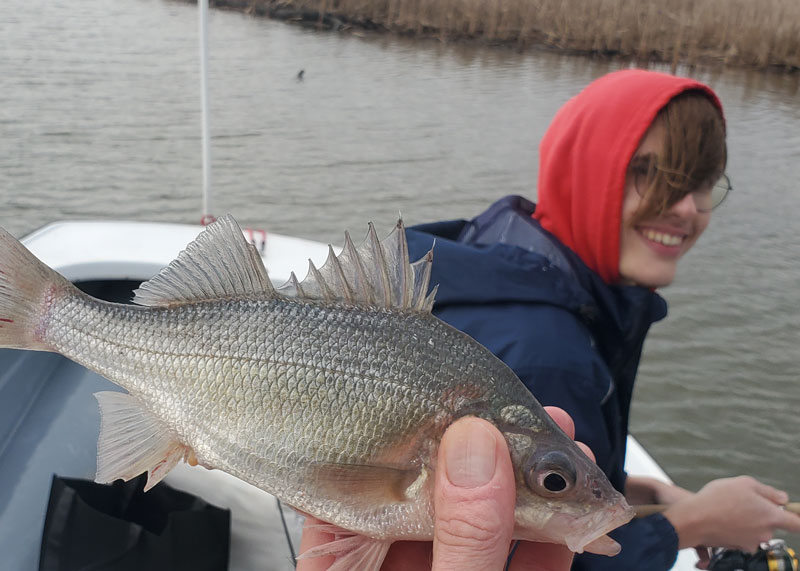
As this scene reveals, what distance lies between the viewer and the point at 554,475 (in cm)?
114

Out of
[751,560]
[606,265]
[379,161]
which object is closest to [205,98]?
[606,265]

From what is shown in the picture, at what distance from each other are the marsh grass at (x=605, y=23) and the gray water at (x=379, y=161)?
126 centimetres

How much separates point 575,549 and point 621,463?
108 centimetres

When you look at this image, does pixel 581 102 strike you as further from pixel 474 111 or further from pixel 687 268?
pixel 474 111

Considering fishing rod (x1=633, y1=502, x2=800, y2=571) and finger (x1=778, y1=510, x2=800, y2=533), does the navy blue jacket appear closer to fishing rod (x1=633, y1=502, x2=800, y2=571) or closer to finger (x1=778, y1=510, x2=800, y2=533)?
fishing rod (x1=633, y1=502, x2=800, y2=571)

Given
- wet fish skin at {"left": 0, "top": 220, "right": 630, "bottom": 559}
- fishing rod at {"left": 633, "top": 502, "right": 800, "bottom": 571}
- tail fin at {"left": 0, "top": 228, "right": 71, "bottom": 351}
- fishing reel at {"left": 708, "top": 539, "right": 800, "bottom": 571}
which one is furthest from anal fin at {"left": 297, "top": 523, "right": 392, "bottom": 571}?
fishing reel at {"left": 708, "top": 539, "right": 800, "bottom": 571}

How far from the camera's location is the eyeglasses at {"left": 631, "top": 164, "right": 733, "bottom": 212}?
2.15 metres

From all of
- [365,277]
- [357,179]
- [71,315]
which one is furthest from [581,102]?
[357,179]

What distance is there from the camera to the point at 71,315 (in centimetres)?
124

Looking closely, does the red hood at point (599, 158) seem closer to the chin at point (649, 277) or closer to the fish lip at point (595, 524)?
the chin at point (649, 277)

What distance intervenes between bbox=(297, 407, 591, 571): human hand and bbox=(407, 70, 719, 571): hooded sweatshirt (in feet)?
2.22

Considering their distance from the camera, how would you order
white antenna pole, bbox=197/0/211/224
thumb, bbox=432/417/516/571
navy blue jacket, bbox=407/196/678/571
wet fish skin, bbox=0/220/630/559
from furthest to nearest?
1. white antenna pole, bbox=197/0/211/224
2. navy blue jacket, bbox=407/196/678/571
3. wet fish skin, bbox=0/220/630/559
4. thumb, bbox=432/417/516/571

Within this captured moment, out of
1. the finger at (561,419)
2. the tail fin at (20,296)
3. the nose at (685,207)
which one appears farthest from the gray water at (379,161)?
the tail fin at (20,296)

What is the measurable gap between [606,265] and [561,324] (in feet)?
1.55
